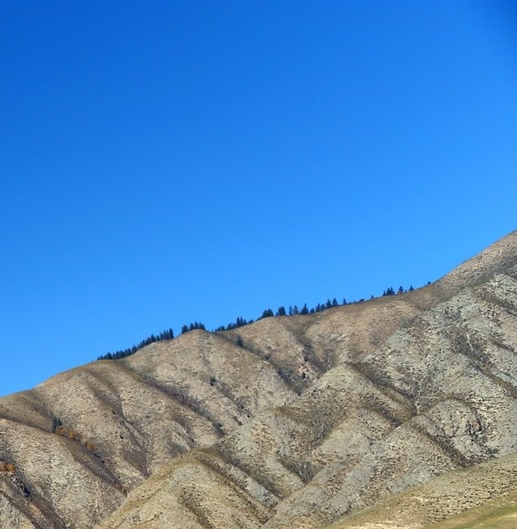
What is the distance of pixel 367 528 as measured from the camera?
139375 millimetres

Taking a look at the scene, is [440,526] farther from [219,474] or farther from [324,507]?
[219,474]

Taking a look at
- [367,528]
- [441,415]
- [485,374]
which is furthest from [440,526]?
[485,374]

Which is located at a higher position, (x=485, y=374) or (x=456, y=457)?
(x=485, y=374)

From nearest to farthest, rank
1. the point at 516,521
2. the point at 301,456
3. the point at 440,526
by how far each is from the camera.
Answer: the point at 516,521 < the point at 440,526 < the point at 301,456

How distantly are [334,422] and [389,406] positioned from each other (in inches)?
368

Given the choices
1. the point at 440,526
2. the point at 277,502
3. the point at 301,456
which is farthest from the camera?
the point at 301,456

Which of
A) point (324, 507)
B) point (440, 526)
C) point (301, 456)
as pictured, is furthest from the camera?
point (301, 456)

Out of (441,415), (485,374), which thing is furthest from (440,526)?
(485,374)

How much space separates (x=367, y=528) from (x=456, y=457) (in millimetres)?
30607

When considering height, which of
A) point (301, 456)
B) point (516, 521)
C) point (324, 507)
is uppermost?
point (301, 456)

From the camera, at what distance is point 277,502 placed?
6836 inches

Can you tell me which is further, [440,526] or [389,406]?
[389,406]

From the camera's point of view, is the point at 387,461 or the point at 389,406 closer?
the point at 387,461

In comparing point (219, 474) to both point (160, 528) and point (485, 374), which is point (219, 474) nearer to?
point (160, 528)
